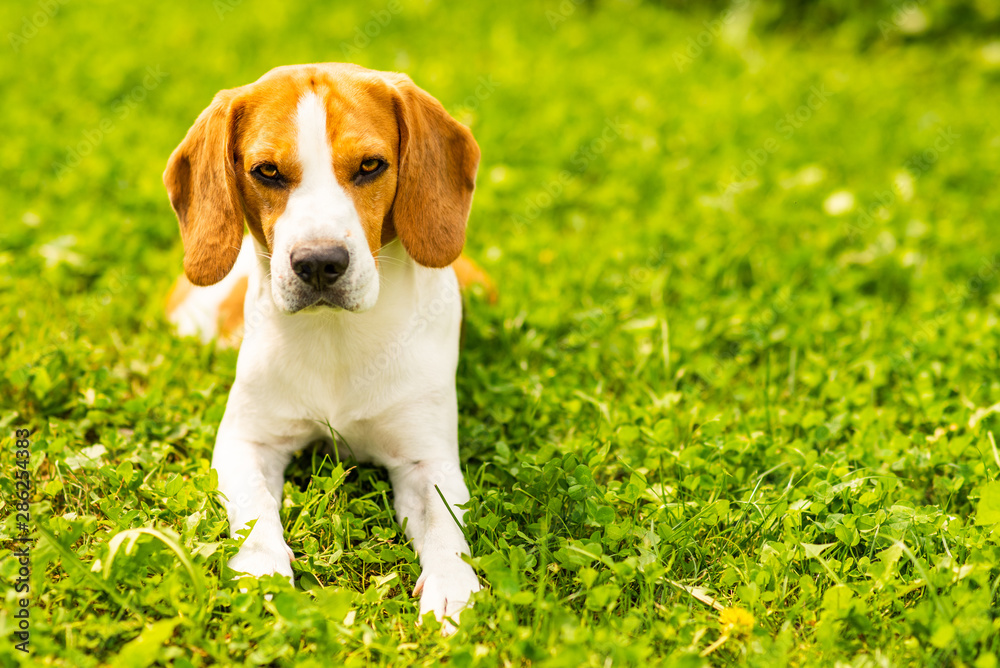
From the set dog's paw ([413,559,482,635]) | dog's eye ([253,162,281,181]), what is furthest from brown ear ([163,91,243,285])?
dog's paw ([413,559,482,635])

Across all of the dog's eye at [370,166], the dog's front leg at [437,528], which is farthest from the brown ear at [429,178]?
the dog's front leg at [437,528]

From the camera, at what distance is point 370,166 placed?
2908 millimetres

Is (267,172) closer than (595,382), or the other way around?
(267,172)

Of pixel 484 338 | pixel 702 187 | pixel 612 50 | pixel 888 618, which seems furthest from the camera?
pixel 612 50

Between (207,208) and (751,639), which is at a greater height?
(207,208)

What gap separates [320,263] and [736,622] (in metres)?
1.65

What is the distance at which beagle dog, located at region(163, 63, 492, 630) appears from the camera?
2.78m

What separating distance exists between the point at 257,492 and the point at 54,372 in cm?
125

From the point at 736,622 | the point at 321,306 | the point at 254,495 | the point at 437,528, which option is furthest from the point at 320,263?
the point at 736,622

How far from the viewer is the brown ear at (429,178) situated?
9.97 feet

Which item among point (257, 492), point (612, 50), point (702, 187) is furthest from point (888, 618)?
point (612, 50)

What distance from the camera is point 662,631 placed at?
2500 millimetres

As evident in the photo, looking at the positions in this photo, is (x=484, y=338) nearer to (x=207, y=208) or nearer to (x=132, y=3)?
(x=207, y=208)

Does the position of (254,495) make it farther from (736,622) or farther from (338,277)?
(736,622)
